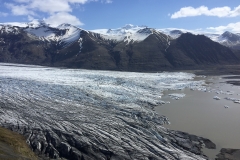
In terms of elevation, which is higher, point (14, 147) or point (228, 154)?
point (14, 147)

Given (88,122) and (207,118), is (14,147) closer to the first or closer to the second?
(88,122)

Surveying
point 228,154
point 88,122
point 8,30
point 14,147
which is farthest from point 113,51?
point 14,147

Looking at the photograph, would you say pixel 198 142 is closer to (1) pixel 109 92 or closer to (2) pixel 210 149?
(2) pixel 210 149

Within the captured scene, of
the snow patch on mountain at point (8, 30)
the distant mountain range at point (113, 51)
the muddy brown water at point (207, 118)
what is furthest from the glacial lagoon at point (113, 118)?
the snow patch on mountain at point (8, 30)

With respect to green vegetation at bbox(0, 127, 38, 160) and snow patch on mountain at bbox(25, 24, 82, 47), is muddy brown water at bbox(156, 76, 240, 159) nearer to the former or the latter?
green vegetation at bbox(0, 127, 38, 160)

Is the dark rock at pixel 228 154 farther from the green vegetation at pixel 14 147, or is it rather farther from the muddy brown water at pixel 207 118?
the green vegetation at pixel 14 147

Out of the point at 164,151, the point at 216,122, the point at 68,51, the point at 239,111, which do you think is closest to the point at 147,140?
the point at 164,151
